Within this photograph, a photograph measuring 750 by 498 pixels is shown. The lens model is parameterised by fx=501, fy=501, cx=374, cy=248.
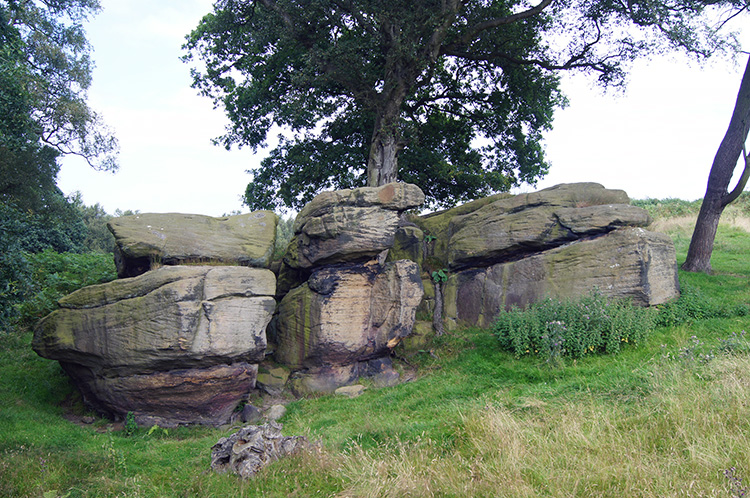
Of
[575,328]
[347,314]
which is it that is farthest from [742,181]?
[347,314]

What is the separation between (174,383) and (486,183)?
13158 millimetres

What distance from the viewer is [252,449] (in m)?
6.89

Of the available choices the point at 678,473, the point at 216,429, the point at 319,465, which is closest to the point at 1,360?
the point at 216,429

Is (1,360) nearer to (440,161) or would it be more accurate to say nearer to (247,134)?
(247,134)

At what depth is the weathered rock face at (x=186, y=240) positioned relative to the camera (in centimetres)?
1114

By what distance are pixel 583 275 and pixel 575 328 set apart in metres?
1.90

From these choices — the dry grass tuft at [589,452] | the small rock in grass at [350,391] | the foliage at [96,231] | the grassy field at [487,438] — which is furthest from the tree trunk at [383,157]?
the foliage at [96,231]

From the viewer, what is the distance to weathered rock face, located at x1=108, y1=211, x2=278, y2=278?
1114 cm

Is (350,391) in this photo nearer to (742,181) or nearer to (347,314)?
(347,314)

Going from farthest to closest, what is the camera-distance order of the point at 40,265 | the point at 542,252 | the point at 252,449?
the point at 40,265, the point at 542,252, the point at 252,449

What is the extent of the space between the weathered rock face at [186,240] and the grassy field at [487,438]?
3.51m

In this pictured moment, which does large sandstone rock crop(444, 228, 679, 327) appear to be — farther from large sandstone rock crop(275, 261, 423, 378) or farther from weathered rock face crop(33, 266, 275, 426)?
weathered rock face crop(33, 266, 275, 426)

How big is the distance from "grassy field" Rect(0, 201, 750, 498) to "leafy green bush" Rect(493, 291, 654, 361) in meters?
0.28

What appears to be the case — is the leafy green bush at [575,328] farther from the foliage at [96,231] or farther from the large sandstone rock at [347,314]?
the foliage at [96,231]
